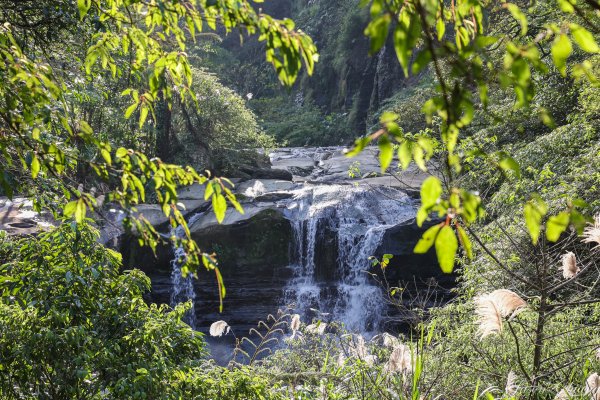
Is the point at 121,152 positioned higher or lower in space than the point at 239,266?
higher

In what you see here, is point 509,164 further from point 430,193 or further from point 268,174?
point 268,174

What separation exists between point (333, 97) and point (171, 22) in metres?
28.8

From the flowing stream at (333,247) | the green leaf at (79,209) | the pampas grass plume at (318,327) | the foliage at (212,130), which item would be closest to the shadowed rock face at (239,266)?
the flowing stream at (333,247)

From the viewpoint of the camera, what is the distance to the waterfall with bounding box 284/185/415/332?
1335 cm

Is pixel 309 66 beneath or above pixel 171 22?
beneath

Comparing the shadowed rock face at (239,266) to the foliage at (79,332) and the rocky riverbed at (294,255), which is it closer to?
the rocky riverbed at (294,255)

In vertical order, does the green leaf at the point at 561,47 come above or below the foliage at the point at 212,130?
below

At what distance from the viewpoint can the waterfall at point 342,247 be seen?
13352 millimetres

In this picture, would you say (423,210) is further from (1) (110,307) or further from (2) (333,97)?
(2) (333,97)

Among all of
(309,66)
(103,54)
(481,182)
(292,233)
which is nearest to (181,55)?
(103,54)

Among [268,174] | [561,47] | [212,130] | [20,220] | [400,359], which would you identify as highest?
[212,130]

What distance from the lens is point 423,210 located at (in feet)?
4.02

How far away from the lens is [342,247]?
45.7ft

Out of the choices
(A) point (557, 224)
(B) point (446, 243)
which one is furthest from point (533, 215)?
(B) point (446, 243)
